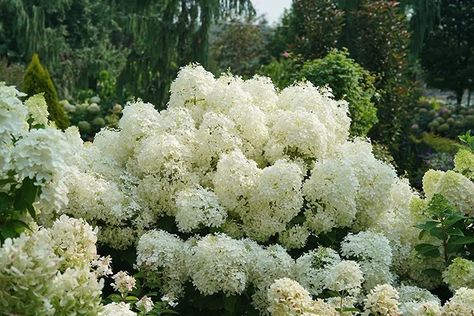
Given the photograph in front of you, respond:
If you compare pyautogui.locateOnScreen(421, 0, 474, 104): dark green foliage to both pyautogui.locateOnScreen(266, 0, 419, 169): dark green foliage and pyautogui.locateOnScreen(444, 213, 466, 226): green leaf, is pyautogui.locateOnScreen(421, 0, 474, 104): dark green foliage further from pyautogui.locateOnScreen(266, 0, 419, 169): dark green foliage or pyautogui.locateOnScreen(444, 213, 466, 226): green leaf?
pyautogui.locateOnScreen(444, 213, 466, 226): green leaf

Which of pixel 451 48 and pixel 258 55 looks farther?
pixel 451 48

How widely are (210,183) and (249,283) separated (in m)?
0.59

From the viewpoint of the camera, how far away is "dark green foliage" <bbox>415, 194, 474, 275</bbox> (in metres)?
3.25

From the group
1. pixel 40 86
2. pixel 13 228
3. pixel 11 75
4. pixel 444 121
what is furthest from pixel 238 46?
pixel 13 228

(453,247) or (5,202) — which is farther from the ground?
(5,202)

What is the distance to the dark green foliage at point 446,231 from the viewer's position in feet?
10.7

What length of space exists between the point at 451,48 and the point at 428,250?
19.9 metres

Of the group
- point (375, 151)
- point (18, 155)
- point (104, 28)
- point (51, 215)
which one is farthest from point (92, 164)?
point (104, 28)

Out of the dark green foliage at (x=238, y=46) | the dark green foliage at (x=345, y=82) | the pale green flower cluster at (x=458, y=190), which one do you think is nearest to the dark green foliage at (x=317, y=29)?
the dark green foliage at (x=345, y=82)

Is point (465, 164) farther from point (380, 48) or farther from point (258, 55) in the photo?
point (258, 55)

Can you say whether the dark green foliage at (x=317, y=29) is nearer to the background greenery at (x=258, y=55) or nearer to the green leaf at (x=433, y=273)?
the background greenery at (x=258, y=55)

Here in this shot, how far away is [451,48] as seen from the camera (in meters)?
22.2

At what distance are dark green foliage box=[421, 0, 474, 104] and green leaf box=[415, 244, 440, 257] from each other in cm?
1948

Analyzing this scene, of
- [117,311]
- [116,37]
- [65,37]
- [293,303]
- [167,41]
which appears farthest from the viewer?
[116,37]
